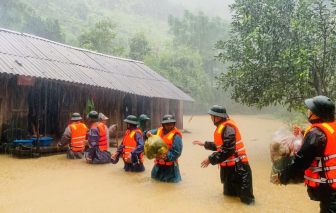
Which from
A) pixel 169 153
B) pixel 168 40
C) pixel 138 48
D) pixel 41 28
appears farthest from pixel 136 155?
pixel 168 40

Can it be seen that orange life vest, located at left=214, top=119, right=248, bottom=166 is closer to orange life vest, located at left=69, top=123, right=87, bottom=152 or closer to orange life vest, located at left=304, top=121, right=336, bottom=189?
orange life vest, located at left=304, top=121, right=336, bottom=189

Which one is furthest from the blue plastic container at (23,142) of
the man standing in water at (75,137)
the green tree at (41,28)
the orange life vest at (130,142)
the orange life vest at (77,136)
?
the green tree at (41,28)

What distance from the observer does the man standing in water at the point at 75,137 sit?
823 cm

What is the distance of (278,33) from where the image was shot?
8211 millimetres

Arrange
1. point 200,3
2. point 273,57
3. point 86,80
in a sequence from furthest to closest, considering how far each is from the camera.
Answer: point 200,3 < point 86,80 < point 273,57

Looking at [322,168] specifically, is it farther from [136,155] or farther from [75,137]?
[75,137]

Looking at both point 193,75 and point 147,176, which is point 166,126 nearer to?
point 147,176

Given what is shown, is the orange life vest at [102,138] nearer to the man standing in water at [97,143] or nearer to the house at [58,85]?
the man standing in water at [97,143]

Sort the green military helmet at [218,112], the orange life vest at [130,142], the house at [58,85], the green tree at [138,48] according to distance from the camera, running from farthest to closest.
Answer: the green tree at [138,48]
the house at [58,85]
the orange life vest at [130,142]
the green military helmet at [218,112]

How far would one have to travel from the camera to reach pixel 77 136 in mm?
8383

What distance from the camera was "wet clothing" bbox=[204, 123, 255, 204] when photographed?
14.5 feet

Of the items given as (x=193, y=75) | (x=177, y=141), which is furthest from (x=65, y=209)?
(x=193, y=75)

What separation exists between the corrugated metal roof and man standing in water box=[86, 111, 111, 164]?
2.41 meters

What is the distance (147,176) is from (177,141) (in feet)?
4.83
